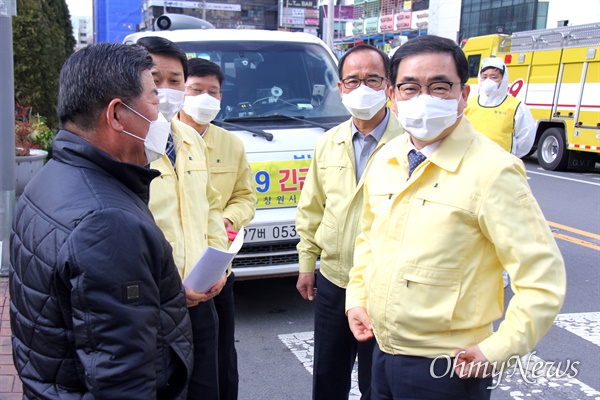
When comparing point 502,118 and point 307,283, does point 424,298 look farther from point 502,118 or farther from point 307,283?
point 502,118

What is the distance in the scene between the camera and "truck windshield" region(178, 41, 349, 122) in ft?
16.9

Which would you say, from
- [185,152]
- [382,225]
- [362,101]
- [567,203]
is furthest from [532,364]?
[567,203]

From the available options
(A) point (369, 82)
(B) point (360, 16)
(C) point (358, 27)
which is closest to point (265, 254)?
(A) point (369, 82)

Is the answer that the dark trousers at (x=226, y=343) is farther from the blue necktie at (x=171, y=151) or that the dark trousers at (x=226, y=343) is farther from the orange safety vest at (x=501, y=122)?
the orange safety vest at (x=501, y=122)

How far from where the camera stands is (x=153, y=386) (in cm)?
148

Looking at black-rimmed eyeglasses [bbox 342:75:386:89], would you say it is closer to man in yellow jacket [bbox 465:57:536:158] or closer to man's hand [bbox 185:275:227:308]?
man's hand [bbox 185:275:227:308]

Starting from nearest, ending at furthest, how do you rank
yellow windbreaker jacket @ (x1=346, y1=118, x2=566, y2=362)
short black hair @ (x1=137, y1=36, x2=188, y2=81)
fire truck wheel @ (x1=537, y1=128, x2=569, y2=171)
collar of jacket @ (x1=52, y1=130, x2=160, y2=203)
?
collar of jacket @ (x1=52, y1=130, x2=160, y2=203) → yellow windbreaker jacket @ (x1=346, y1=118, x2=566, y2=362) → short black hair @ (x1=137, y1=36, x2=188, y2=81) → fire truck wheel @ (x1=537, y1=128, x2=569, y2=171)

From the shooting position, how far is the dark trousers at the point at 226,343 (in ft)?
9.86

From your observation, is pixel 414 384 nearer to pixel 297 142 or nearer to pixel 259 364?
pixel 259 364

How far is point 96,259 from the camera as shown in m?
1.38

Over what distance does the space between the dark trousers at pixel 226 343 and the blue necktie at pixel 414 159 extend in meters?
1.36

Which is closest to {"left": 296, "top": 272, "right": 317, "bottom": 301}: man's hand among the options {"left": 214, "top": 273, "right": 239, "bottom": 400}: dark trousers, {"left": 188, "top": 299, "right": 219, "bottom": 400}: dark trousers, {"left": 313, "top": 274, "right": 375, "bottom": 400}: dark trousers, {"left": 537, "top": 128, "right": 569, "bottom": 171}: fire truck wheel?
{"left": 313, "top": 274, "right": 375, "bottom": 400}: dark trousers

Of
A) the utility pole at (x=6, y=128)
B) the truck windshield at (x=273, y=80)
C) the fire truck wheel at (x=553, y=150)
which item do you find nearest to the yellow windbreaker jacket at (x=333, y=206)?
the truck windshield at (x=273, y=80)

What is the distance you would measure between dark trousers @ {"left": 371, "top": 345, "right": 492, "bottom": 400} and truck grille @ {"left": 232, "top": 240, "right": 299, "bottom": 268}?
8.18ft
